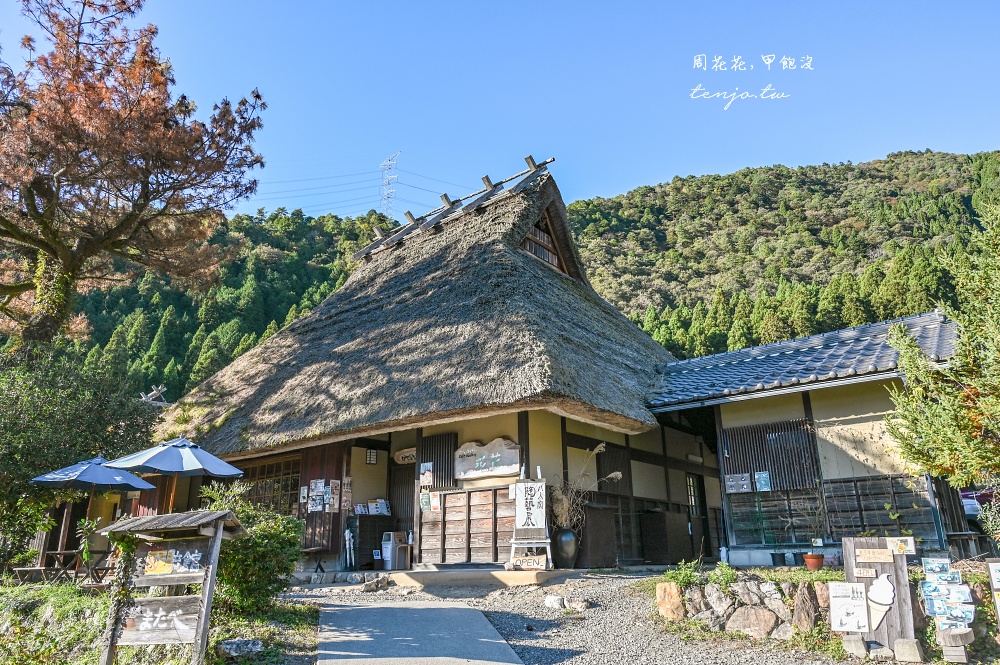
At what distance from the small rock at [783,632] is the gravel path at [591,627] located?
0.44ft

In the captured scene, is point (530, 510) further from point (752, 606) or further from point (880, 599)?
point (880, 599)

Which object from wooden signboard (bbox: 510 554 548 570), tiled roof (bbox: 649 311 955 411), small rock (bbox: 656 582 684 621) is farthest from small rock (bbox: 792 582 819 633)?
tiled roof (bbox: 649 311 955 411)

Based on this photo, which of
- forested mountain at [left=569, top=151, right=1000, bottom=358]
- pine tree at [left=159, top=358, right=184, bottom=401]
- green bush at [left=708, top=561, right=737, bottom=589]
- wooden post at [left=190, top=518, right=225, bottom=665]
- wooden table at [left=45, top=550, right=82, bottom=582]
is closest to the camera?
wooden post at [left=190, top=518, right=225, bottom=665]

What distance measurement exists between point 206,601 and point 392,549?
586cm

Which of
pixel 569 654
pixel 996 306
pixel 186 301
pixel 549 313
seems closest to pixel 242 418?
pixel 549 313

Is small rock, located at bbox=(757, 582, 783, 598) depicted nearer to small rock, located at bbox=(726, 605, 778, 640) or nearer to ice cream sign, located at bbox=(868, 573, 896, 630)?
small rock, located at bbox=(726, 605, 778, 640)

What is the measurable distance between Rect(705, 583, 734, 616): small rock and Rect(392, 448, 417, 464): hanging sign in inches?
253

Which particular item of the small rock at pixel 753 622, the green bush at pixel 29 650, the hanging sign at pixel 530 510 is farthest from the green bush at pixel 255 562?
the small rock at pixel 753 622

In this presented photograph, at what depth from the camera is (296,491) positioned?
1161cm

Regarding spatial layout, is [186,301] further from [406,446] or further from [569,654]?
[569,654]

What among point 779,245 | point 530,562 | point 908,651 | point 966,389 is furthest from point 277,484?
point 779,245

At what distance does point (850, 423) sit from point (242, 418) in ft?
31.5

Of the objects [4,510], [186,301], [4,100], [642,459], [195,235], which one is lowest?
[4,510]

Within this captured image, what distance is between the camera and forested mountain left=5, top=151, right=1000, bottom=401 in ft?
100.0
